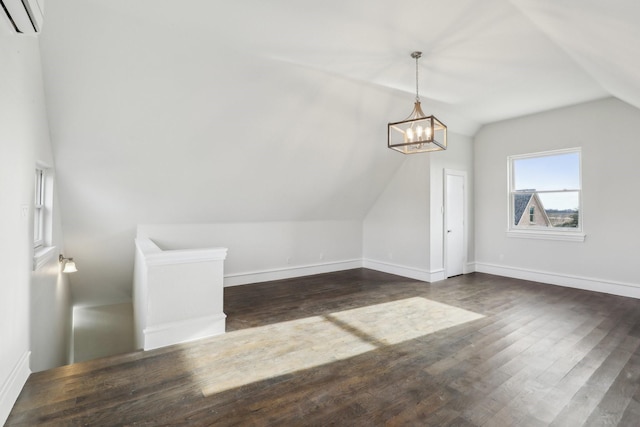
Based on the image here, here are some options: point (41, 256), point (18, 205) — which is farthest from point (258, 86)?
point (41, 256)

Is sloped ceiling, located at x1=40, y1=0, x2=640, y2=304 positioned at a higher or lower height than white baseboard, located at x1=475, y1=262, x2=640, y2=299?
higher

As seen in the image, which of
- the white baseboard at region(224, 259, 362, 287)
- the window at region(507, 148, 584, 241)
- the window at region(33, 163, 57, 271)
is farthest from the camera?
the white baseboard at region(224, 259, 362, 287)

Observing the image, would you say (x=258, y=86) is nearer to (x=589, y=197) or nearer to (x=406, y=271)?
(x=406, y=271)

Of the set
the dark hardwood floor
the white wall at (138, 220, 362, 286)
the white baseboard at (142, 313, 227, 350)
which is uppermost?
the white wall at (138, 220, 362, 286)

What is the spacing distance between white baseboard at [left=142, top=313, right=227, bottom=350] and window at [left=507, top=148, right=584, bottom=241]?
5.30m

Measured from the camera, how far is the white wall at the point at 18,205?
198 cm

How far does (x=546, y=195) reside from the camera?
553 cm

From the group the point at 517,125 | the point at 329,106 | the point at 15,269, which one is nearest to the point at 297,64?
the point at 329,106

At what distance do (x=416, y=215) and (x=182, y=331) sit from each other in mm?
4253

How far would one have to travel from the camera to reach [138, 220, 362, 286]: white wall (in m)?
5.09

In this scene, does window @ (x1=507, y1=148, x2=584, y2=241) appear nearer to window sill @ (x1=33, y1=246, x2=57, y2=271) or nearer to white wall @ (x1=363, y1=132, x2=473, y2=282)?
white wall @ (x1=363, y1=132, x2=473, y2=282)

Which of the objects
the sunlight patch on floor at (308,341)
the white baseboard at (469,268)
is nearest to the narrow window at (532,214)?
the white baseboard at (469,268)

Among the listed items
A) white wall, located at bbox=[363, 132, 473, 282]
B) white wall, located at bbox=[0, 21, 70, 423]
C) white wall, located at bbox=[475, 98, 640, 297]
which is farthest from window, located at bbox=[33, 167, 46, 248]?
white wall, located at bbox=[475, 98, 640, 297]

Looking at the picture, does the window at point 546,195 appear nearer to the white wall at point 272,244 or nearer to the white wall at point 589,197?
the white wall at point 589,197
